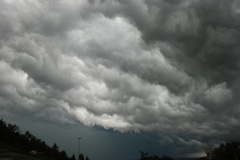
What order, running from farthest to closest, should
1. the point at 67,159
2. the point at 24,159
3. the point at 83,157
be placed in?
the point at 83,157 → the point at 67,159 → the point at 24,159

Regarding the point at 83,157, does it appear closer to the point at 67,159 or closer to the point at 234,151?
the point at 67,159

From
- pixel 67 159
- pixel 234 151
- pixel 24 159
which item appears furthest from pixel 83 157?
pixel 234 151

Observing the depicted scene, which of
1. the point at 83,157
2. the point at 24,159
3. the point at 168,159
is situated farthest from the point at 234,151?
the point at 24,159

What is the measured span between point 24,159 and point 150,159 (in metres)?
77.0

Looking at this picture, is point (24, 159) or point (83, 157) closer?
point (24, 159)

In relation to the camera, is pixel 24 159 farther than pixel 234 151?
No

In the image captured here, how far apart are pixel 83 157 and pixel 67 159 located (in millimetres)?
15165

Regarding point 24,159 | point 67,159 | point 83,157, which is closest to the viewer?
point 24,159

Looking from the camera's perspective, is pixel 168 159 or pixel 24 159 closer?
pixel 24 159

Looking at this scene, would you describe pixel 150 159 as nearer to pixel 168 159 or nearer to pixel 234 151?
pixel 168 159

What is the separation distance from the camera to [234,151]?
192625 mm

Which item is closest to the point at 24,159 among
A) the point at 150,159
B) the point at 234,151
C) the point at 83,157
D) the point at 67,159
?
the point at 67,159

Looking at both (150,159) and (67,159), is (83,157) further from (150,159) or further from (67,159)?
(150,159)

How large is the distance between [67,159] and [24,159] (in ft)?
166
